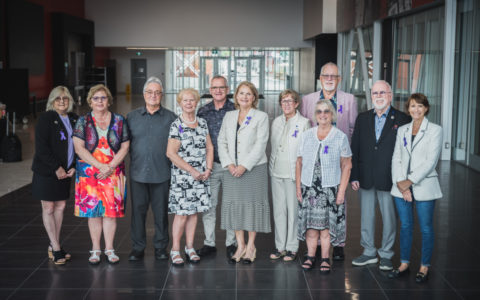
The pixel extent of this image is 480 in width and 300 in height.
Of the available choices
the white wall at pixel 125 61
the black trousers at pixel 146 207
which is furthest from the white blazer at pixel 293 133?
the white wall at pixel 125 61

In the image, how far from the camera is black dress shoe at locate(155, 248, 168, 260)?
5153 millimetres

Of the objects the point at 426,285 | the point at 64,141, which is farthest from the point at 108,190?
the point at 426,285

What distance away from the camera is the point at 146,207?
5180mm

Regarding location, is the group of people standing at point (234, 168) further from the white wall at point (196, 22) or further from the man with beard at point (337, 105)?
the white wall at point (196, 22)

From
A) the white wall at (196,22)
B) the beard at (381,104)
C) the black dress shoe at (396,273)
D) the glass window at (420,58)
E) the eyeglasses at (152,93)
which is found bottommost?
the black dress shoe at (396,273)

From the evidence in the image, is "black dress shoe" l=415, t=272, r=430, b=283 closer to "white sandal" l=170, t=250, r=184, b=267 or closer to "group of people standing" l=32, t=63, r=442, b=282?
"group of people standing" l=32, t=63, r=442, b=282

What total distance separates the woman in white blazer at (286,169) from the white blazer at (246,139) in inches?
6.1

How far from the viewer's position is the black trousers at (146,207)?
5105 mm

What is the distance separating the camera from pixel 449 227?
20.7 feet

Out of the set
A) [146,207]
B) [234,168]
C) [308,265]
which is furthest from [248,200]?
[146,207]

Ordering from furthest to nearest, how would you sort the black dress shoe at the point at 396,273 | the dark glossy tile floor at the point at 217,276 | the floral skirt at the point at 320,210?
the floral skirt at the point at 320,210
the black dress shoe at the point at 396,273
the dark glossy tile floor at the point at 217,276

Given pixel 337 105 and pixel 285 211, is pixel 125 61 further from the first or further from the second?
pixel 285 211

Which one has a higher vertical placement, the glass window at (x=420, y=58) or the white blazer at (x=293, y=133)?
the glass window at (x=420, y=58)

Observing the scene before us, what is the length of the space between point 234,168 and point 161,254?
1.03 metres
